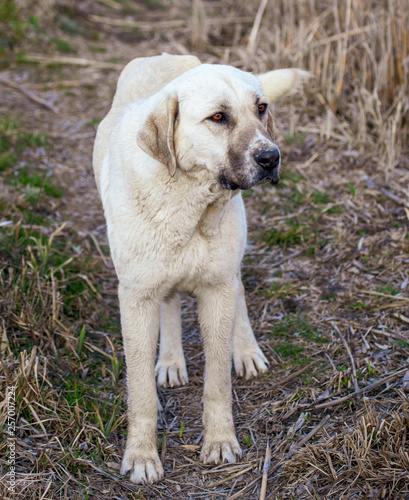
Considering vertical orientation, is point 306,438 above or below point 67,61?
below

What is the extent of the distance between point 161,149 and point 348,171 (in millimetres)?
3020

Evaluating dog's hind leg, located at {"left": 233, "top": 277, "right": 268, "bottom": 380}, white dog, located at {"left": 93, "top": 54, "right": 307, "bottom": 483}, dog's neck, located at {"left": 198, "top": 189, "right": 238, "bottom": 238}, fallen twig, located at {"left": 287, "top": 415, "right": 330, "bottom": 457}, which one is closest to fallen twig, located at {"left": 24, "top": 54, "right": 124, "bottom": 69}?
white dog, located at {"left": 93, "top": 54, "right": 307, "bottom": 483}

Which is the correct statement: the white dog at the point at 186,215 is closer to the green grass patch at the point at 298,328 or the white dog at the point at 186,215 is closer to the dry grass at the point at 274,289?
the dry grass at the point at 274,289

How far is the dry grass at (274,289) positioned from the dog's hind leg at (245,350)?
9 centimetres

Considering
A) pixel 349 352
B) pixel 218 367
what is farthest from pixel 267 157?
pixel 349 352

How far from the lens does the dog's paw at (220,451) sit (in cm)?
306

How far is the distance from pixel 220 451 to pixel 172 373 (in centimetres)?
74

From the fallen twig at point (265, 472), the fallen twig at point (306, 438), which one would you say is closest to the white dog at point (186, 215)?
the fallen twig at point (265, 472)

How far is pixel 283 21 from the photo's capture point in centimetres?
711

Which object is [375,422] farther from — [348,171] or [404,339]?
[348,171]

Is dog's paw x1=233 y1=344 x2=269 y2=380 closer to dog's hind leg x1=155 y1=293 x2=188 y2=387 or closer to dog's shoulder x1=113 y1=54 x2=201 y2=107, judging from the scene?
dog's hind leg x1=155 y1=293 x2=188 y2=387

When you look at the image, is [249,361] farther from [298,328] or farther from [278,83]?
[278,83]

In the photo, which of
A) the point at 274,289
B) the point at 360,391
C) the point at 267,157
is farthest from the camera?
the point at 274,289

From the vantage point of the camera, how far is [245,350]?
3738 millimetres
